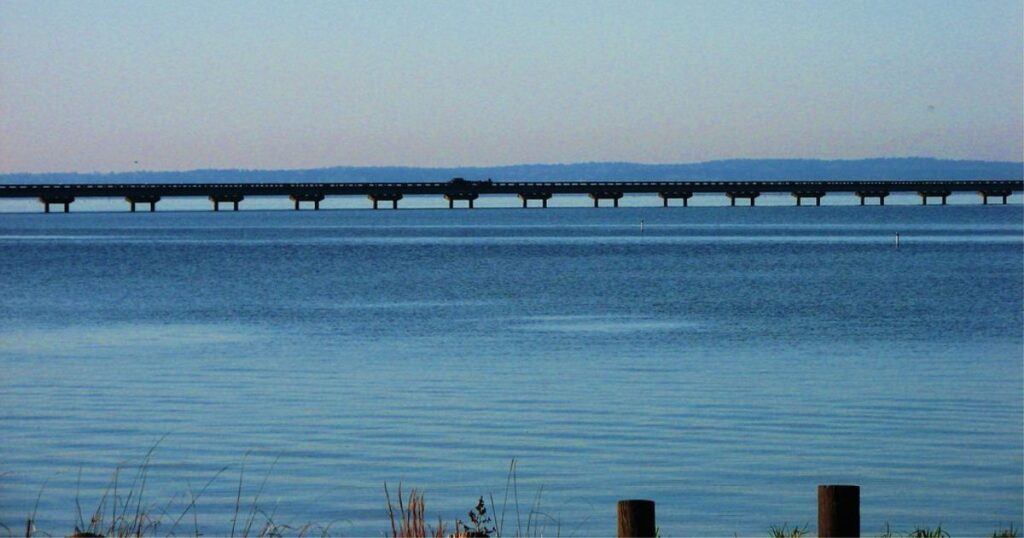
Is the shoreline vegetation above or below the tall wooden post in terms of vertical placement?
below

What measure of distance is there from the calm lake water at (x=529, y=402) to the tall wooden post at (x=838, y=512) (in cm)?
720

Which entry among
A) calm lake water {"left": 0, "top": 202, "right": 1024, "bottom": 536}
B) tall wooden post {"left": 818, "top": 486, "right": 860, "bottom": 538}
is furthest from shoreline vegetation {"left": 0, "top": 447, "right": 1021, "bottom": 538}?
tall wooden post {"left": 818, "top": 486, "right": 860, "bottom": 538}

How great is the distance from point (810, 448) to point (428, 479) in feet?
15.9

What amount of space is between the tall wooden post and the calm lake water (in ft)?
23.6

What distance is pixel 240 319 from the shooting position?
148ft

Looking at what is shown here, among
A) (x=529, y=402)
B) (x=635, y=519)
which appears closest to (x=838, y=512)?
(x=635, y=519)

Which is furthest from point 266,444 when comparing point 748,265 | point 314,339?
point 748,265

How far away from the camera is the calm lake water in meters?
16.6

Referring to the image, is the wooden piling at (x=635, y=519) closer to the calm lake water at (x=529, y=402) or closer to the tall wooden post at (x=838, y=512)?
the tall wooden post at (x=838, y=512)

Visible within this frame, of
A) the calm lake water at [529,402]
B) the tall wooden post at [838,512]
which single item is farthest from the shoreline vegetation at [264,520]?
the tall wooden post at [838,512]

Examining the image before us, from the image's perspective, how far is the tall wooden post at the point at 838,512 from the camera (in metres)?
7.48

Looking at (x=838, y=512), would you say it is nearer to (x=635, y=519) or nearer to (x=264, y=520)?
(x=635, y=519)

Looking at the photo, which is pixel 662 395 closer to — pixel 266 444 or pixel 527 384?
pixel 527 384

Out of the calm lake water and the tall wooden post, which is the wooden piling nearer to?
the tall wooden post
